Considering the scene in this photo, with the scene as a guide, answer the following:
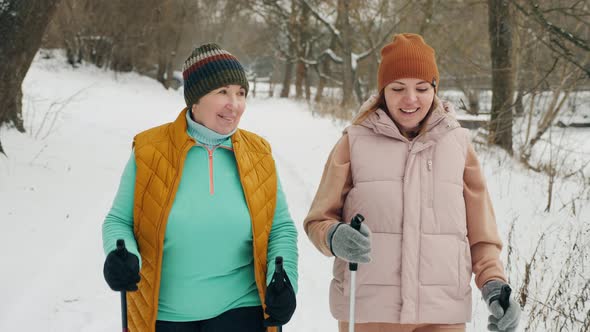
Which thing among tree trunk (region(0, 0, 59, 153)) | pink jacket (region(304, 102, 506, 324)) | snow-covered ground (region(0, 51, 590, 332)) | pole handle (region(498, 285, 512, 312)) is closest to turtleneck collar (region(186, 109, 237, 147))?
pink jacket (region(304, 102, 506, 324))

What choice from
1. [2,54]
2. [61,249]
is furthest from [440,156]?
[2,54]

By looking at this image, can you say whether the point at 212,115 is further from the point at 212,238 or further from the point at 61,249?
the point at 61,249

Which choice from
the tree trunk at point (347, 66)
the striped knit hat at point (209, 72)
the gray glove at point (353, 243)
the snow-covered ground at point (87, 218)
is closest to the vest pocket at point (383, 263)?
the gray glove at point (353, 243)

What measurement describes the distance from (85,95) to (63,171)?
541 inches

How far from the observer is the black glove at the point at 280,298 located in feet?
6.65

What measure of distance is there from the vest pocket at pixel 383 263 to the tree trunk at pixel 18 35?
5.72 metres

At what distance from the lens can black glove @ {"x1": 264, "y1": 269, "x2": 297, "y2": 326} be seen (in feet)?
6.65

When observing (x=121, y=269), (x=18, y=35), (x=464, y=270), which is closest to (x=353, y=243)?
(x=464, y=270)

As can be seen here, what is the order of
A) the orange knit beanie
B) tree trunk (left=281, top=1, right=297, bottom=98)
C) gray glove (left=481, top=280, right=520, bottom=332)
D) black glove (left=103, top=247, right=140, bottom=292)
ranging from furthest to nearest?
tree trunk (left=281, top=1, right=297, bottom=98) < the orange knit beanie < gray glove (left=481, top=280, right=520, bottom=332) < black glove (left=103, top=247, right=140, bottom=292)

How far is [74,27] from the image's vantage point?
26.7 meters

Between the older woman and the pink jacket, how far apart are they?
12.5 inches

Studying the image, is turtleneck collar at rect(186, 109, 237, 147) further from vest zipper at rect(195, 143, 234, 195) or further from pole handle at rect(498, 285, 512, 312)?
pole handle at rect(498, 285, 512, 312)

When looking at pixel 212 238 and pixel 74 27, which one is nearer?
pixel 212 238

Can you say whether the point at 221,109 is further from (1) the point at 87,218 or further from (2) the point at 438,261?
(1) the point at 87,218
